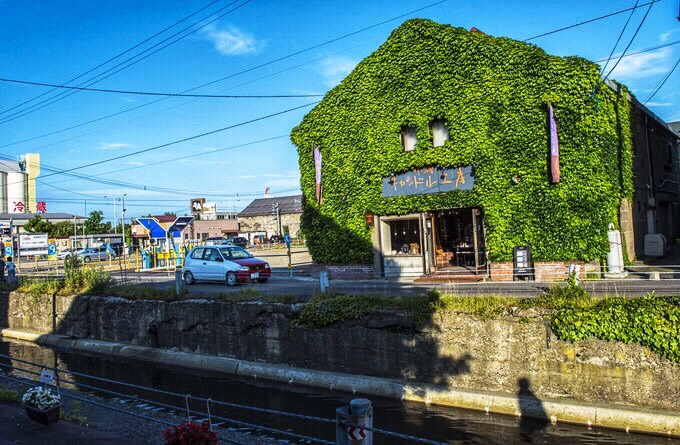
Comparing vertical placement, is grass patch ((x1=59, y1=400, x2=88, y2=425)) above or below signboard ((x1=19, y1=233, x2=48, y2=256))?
below

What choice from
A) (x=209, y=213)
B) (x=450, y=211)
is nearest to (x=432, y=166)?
(x=450, y=211)

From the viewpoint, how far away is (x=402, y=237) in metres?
23.0

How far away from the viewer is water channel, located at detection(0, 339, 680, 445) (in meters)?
8.88

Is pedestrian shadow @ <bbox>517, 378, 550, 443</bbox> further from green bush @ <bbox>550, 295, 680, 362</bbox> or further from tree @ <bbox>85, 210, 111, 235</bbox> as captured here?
tree @ <bbox>85, 210, 111, 235</bbox>

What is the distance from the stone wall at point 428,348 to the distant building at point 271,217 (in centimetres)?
6647

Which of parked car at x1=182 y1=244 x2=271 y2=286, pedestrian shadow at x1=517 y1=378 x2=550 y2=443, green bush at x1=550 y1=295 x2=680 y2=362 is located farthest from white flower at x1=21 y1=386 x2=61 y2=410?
parked car at x1=182 y1=244 x2=271 y2=286

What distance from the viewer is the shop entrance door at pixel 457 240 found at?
2108cm

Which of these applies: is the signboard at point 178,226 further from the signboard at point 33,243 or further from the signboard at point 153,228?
the signboard at point 33,243

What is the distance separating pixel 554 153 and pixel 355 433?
15373 mm

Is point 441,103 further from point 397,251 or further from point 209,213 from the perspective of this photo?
point 209,213

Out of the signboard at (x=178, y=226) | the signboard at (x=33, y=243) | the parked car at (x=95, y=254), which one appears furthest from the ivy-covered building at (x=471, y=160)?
the parked car at (x=95, y=254)

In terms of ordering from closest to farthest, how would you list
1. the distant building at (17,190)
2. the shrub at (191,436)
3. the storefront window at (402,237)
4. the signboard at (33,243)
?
the shrub at (191,436), the storefront window at (402,237), the signboard at (33,243), the distant building at (17,190)

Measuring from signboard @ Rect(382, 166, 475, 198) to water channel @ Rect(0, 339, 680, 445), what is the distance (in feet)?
37.7

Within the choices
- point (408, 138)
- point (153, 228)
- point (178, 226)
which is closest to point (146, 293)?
point (153, 228)
